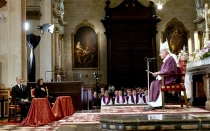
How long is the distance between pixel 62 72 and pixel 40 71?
2.46 m

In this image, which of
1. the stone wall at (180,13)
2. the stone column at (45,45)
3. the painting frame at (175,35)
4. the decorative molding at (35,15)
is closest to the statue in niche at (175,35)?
the painting frame at (175,35)

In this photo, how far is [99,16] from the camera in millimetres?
21047

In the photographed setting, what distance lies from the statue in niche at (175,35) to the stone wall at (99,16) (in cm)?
26

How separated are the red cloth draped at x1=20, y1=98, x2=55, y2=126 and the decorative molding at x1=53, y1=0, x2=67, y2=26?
8671mm

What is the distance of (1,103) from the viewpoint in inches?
468

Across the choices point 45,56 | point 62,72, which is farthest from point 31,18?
point 62,72

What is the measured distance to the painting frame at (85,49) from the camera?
20.7 m

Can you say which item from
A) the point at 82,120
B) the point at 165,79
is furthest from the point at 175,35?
the point at 82,120

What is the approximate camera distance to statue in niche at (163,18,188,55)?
827 inches

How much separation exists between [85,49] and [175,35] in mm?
5300

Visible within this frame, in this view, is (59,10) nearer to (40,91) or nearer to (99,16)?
(99,16)

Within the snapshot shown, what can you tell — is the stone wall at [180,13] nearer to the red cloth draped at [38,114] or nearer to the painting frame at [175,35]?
the painting frame at [175,35]

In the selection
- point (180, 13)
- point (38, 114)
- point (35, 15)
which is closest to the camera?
point (38, 114)

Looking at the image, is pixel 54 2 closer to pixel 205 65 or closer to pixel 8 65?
pixel 8 65
